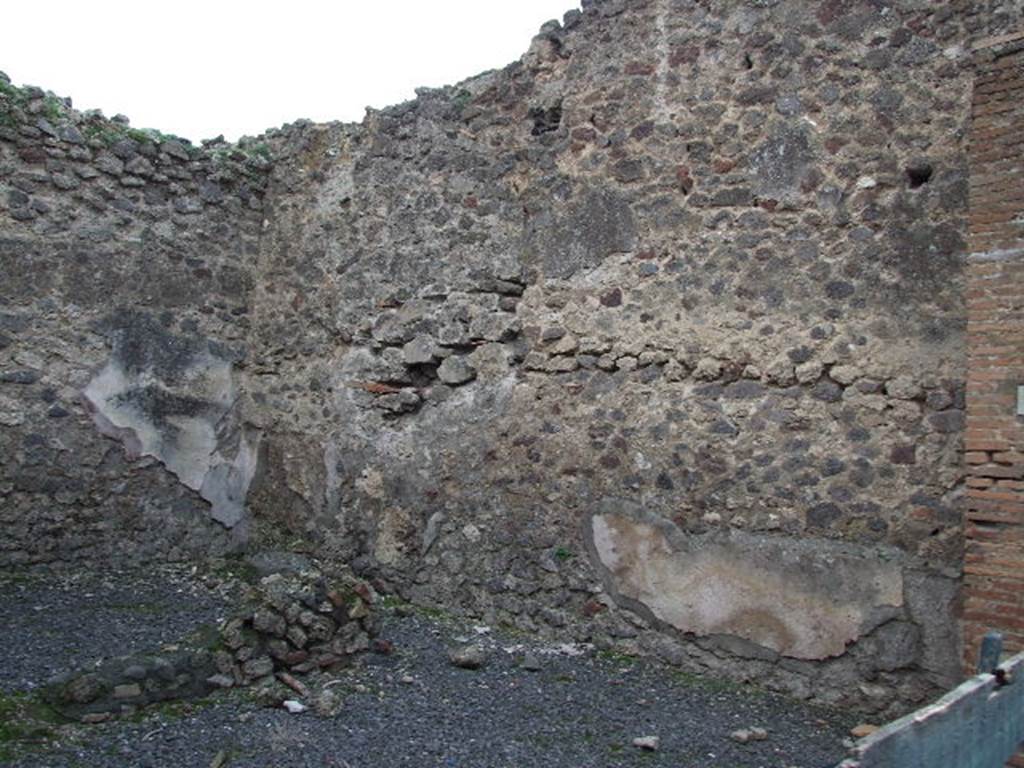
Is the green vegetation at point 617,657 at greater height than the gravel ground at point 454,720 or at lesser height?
greater

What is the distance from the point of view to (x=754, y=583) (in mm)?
4895

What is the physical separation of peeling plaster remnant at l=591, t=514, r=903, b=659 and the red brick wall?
63 centimetres

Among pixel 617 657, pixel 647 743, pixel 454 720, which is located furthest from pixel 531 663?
pixel 647 743

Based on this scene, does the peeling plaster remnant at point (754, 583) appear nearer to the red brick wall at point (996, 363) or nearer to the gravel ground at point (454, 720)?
the gravel ground at point (454, 720)

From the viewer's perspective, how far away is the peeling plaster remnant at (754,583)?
15.0ft

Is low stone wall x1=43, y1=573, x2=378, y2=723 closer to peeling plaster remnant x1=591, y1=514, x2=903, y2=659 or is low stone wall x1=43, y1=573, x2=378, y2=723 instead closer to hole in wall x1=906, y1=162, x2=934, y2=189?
peeling plaster remnant x1=591, y1=514, x2=903, y2=659

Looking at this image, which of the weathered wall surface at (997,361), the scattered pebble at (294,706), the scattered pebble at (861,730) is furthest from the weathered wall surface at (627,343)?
the scattered pebble at (294,706)

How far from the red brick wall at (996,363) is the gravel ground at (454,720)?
3.17 ft

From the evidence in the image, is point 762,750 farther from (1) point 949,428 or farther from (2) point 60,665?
(2) point 60,665

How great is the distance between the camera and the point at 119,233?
673cm

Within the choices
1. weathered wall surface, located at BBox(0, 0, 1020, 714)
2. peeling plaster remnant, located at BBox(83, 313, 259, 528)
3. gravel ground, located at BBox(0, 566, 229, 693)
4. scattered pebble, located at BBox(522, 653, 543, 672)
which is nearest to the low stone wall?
gravel ground, located at BBox(0, 566, 229, 693)

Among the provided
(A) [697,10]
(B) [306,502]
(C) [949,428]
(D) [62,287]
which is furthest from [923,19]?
(D) [62,287]

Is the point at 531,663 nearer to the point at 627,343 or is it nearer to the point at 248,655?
the point at 248,655

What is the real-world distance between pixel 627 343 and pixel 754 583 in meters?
1.56
